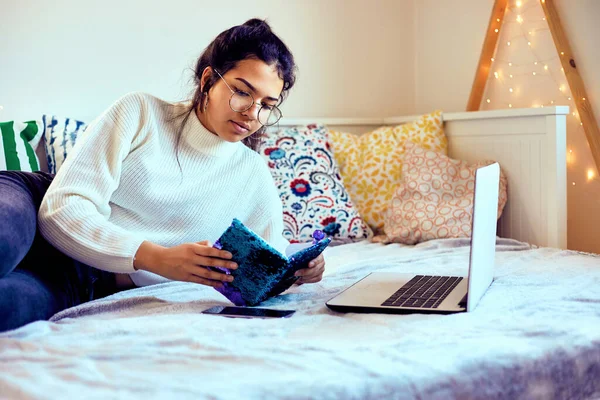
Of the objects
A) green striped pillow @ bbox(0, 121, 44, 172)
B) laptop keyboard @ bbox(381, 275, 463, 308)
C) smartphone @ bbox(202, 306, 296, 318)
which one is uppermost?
green striped pillow @ bbox(0, 121, 44, 172)

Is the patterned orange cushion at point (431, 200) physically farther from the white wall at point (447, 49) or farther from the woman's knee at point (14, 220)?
the woman's knee at point (14, 220)

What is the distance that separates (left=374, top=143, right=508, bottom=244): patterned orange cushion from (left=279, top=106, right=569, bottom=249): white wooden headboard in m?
0.06

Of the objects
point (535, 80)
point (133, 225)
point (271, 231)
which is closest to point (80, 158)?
point (133, 225)

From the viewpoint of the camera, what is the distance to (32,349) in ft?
2.99

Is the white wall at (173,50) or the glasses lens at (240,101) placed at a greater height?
the white wall at (173,50)

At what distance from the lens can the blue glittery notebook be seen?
1154 millimetres

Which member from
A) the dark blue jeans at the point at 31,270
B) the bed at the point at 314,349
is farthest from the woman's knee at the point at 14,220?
the bed at the point at 314,349

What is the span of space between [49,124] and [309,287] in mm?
995

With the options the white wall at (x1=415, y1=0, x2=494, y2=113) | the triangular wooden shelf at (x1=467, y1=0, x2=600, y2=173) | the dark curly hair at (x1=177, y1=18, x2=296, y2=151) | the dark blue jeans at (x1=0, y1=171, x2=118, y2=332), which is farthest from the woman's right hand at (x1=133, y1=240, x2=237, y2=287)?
the white wall at (x1=415, y1=0, x2=494, y2=113)

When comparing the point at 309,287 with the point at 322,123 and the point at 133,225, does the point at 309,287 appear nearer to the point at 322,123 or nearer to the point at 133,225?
the point at 133,225

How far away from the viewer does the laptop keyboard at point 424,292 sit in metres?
1.19

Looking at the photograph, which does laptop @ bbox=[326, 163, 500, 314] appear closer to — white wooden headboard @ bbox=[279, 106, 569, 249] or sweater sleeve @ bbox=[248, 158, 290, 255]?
sweater sleeve @ bbox=[248, 158, 290, 255]

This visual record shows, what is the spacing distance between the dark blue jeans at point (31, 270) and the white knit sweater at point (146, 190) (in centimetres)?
6

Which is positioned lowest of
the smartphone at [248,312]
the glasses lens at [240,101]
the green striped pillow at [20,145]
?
the smartphone at [248,312]
